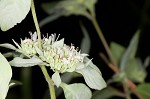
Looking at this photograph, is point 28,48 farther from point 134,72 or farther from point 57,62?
point 134,72

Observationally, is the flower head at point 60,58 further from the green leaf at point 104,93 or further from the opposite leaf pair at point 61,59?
the green leaf at point 104,93

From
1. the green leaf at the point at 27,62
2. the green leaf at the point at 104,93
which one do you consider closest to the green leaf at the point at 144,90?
the green leaf at the point at 104,93

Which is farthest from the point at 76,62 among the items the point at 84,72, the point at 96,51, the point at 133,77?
the point at 96,51

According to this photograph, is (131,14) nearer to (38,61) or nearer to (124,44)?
(124,44)

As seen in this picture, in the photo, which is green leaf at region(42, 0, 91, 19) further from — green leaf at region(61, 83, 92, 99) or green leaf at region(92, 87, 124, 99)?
green leaf at region(61, 83, 92, 99)

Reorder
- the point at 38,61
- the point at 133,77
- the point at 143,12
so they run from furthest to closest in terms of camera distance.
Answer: the point at 143,12 < the point at 133,77 < the point at 38,61

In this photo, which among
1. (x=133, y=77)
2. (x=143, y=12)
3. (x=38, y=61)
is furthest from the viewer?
(x=143, y=12)

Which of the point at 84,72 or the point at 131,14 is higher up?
the point at 131,14
